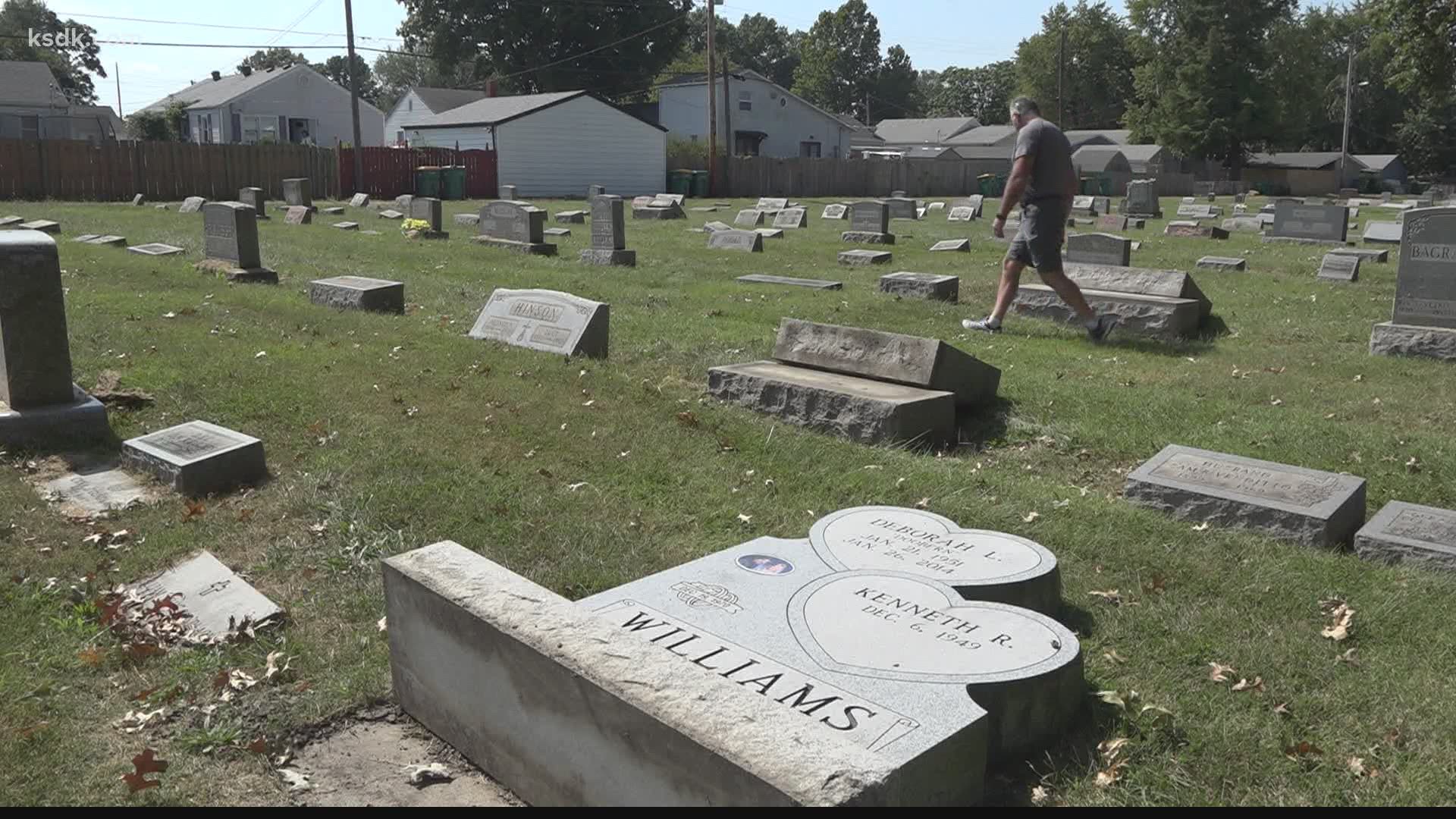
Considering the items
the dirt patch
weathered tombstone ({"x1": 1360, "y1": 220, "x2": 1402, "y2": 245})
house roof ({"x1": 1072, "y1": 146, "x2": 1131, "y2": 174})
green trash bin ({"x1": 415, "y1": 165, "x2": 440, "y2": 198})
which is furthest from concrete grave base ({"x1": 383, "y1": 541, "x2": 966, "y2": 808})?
house roof ({"x1": 1072, "y1": 146, "x2": 1131, "y2": 174})

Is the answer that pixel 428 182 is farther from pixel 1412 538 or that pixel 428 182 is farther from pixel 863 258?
pixel 1412 538

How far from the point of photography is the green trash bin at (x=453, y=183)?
3709 cm

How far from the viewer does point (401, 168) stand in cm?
3706

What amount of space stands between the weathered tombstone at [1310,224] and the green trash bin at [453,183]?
24652mm

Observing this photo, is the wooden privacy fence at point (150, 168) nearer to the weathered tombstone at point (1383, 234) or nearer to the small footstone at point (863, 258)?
the small footstone at point (863, 258)

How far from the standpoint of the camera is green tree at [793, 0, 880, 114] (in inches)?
4242

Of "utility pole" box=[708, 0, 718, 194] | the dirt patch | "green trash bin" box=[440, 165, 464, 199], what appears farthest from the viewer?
"utility pole" box=[708, 0, 718, 194]

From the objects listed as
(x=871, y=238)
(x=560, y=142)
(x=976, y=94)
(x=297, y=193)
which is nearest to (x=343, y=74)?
(x=976, y=94)

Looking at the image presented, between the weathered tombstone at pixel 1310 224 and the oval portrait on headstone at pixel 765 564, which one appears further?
the weathered tombstone at pixel 1310 224

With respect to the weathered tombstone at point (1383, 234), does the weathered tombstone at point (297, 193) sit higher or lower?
higher

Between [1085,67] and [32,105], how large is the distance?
69131 mm

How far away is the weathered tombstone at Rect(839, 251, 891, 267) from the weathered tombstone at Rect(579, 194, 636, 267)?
3.35 meters

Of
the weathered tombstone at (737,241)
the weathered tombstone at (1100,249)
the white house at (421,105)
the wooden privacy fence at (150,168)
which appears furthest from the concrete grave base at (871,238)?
the white house at (421,105)

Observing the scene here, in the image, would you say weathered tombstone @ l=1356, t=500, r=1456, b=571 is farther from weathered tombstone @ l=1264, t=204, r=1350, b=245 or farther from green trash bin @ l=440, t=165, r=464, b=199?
green trash bin @ l=440, t=165, r=464, b=199
